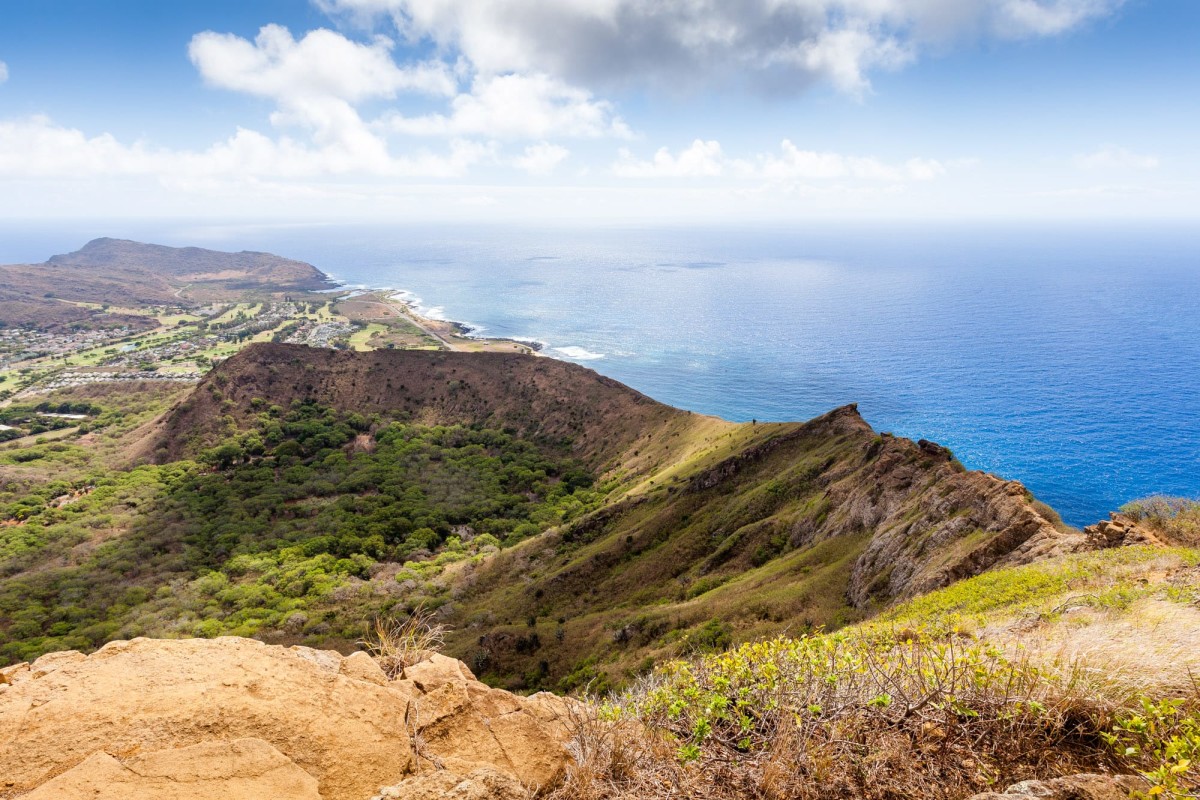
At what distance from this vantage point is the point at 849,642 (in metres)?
12.2

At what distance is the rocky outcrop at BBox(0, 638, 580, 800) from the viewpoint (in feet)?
20.1

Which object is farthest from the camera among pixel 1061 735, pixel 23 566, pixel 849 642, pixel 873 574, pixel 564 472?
pixel 564 472

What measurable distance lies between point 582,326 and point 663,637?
156 m

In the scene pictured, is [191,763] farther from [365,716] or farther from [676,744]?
[676,744]

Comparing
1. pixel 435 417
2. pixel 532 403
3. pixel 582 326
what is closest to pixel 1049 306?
pixel 582 326

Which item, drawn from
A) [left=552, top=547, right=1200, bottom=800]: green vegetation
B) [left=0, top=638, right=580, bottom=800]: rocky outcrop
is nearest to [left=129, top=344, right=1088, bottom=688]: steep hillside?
[left=552, top=547, right=1200, bottom=800]: green vegetation

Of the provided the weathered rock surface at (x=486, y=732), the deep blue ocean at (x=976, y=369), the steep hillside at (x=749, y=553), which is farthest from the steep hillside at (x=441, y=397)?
the weathered rock surface at (x=486, y=732)

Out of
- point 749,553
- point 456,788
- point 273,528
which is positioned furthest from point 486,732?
point 273,528

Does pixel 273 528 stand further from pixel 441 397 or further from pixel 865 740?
pixel 865 740

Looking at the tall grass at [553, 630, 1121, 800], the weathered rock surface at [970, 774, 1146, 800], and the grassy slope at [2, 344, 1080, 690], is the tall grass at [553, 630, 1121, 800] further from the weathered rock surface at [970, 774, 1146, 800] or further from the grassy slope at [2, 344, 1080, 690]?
the grassy slope at [2, 344, 1080, 690]

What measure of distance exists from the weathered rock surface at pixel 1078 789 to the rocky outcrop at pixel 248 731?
5.09m

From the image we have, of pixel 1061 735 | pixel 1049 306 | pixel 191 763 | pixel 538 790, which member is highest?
pixel 1049 306

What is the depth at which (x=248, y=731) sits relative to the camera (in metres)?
7.12

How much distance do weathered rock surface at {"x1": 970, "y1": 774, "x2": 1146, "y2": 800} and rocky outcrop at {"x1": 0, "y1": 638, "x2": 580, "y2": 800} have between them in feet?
16.7
